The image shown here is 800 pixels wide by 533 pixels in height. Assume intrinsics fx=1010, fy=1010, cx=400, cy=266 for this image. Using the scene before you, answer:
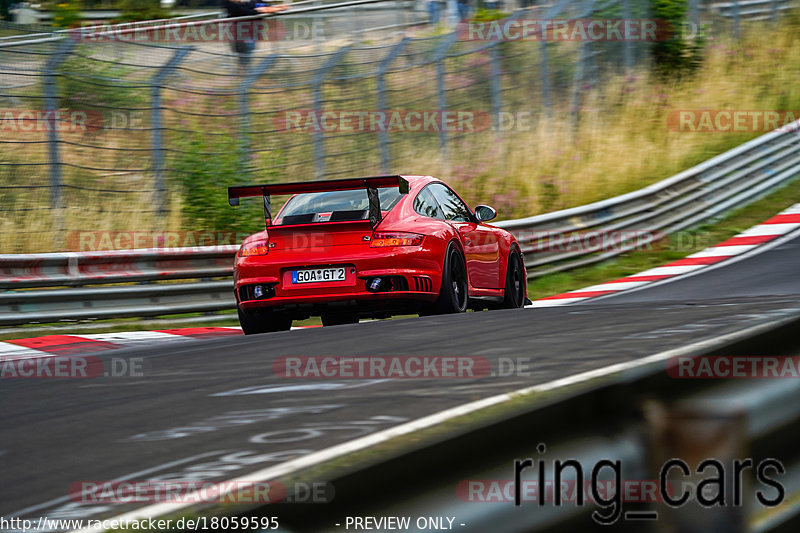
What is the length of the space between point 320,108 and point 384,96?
1344 mm

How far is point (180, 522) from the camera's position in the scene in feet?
4.32

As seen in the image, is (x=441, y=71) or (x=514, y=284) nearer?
(x=514, y=284)

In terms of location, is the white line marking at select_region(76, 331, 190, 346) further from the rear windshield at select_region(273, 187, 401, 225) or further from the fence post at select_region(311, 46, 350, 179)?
the fence post at select_region(311, 46, 350, 179)

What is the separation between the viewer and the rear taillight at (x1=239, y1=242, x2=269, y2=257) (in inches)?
310

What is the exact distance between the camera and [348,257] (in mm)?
→ 7641

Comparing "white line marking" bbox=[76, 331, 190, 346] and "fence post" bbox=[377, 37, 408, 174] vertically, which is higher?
"fence post" bbox=[377, 37, 408, 174]

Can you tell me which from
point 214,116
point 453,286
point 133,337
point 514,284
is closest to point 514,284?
point 514,284

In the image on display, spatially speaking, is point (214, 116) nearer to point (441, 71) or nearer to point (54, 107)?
point (54, 107)

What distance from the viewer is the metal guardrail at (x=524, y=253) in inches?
395

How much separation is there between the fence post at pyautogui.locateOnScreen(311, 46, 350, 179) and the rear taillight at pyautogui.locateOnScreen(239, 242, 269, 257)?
6552mm

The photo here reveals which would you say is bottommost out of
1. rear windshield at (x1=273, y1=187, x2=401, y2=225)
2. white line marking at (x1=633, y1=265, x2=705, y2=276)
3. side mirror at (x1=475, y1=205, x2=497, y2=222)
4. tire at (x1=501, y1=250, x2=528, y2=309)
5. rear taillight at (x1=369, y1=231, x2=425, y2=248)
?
white line marking at (x1=633, y1=265, x2=705, y2=276)

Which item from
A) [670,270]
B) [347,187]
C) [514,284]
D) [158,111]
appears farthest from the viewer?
[670,270]

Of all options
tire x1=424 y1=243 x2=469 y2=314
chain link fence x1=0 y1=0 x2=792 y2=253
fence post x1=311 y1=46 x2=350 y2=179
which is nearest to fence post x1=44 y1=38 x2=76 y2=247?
chain link fence x1=0 y1=0 x2=792 y2=253

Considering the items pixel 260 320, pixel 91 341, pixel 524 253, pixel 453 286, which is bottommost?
pixel 524 253
